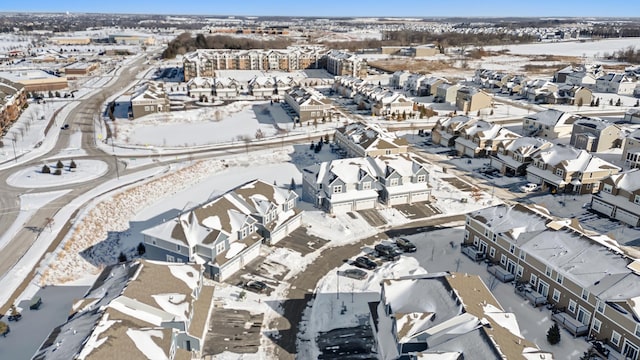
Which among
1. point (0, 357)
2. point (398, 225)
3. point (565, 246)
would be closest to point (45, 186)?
point (0, 357)

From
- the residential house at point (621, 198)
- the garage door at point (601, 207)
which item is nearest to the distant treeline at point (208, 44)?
the garage door at point (601, 207)

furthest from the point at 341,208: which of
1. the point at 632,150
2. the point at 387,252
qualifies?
the point at 632,150

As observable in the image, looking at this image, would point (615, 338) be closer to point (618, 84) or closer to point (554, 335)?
point (554, 335)

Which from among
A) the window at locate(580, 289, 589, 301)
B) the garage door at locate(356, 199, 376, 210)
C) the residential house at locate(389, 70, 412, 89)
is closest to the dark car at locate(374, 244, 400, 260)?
the garage door at locate(356, 199, 376, 210)

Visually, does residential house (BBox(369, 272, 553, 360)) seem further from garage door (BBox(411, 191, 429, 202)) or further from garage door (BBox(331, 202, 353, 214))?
garage door (BBox(411, 191, 429, 202))

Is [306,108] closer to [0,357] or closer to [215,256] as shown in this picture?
[215,256]
